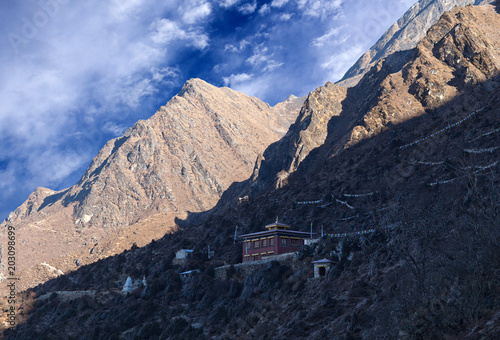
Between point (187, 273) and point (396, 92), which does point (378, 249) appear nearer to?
point (187, 273)

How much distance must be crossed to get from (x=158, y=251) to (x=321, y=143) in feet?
188

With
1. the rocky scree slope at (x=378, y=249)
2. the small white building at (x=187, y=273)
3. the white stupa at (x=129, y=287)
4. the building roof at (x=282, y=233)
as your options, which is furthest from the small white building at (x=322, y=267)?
the white stupa at (x=129, y=287)

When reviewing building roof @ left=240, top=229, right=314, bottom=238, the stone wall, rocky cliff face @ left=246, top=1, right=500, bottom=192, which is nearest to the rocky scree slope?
rocky cliff face @ left=246, top=1, right=500, bottom=192

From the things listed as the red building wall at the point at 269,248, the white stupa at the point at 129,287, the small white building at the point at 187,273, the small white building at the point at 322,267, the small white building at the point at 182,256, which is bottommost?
the small white building at the point at 322,267

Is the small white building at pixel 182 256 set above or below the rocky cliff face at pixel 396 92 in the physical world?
below

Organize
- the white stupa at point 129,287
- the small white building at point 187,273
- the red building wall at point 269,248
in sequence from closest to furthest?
the red building wall at point 269,248, the small white building at point 187,273, the white stupa at point 129,287

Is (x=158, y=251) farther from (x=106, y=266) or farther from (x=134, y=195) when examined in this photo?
(x=134, y=195)

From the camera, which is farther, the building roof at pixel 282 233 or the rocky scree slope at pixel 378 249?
the building roof at pixel 282 233

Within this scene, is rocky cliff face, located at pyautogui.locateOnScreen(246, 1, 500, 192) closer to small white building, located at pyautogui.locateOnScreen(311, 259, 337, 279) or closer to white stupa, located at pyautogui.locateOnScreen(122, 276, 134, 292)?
small white building, located at pyautogui.locateOnScreen(311, 259, 337, 279)

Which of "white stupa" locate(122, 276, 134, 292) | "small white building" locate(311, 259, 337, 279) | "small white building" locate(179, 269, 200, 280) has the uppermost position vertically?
"white stupa" locate(122, 276, 134, 292)

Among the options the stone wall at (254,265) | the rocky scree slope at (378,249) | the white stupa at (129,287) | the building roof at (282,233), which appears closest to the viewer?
the rocky scree slope at (378,249)

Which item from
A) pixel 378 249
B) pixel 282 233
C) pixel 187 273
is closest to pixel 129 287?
pixel 187 273

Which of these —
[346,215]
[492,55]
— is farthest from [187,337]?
[492,55]

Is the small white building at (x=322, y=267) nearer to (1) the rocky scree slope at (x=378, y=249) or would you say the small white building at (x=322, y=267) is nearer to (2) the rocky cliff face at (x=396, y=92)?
(1) the rocky scree slope at (x=378, y=249)
